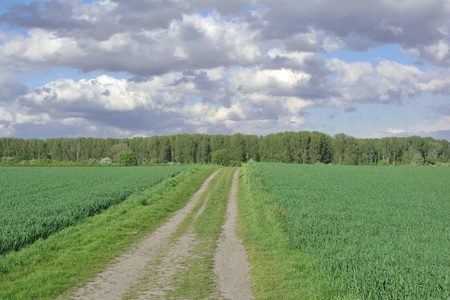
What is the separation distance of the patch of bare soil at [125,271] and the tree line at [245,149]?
101858mm

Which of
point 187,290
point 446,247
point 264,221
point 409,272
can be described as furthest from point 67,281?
point 446,247

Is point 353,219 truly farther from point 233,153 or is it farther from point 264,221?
point 233,153

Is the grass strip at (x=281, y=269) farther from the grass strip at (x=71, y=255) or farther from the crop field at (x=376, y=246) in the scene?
the grass strip at (x=71, y=255)

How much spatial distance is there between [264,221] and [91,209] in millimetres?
9112

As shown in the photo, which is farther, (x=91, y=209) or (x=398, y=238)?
(x=91, y=209)

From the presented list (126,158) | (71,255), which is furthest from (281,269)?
(126,158)

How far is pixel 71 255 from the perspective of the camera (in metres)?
9.66

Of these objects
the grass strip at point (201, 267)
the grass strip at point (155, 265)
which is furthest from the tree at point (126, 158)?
the grass strip at point (201, 267)

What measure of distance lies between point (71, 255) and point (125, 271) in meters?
2.27

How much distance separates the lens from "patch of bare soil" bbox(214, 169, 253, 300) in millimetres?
7264

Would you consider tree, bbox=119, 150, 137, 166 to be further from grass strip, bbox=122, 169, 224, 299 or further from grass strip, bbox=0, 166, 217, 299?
grass strip, bbox=122, 169, 224, 299

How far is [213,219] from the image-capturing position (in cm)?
1606

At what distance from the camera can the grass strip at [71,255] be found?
7.35 meters

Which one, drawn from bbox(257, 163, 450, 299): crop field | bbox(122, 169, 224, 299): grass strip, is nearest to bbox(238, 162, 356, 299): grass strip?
bbox(257, 163, 450, 299): crop field
